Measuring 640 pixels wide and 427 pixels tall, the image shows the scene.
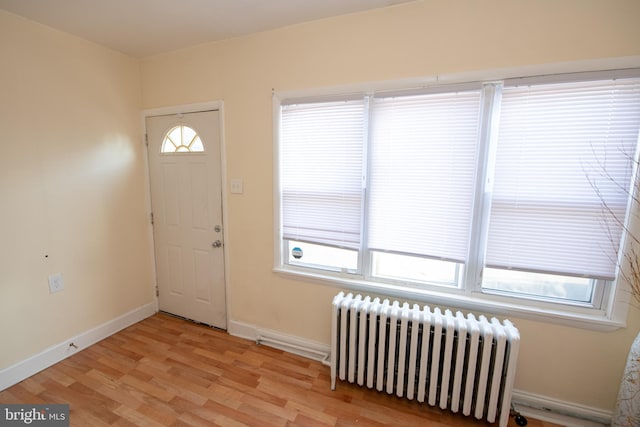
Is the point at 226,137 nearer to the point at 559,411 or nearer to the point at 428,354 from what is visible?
the point at 428,354

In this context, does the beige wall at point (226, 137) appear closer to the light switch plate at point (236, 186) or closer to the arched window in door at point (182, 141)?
the light switch plate at point (236, 186)

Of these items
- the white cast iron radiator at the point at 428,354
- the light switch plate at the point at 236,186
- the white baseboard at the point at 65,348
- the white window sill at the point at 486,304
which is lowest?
the white baseboard at the point at 65,348

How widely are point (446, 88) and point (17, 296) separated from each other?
3374 millimetres

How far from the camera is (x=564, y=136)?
57.3 inches

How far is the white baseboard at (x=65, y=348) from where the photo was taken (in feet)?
6.03

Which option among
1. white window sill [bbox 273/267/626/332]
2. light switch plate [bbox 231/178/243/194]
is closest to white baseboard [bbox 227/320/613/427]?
white window sill [bbox 273/267/626/332]

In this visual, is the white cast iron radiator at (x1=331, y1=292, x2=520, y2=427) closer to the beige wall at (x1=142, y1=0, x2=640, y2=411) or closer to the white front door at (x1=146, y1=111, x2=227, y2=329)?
the beige wall at (x1=142, y1=0, x2=640, y2=411)

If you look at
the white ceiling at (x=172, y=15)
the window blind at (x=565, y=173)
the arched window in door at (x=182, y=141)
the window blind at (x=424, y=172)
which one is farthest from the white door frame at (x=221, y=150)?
the window blind at (x=565, y=173)

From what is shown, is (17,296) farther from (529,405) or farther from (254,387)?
(529,405)

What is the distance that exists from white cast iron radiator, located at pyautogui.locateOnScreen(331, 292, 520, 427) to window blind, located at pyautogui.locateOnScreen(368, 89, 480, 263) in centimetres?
44

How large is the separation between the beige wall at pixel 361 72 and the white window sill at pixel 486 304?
7 centimetres

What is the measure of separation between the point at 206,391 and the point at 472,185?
92.1 inches

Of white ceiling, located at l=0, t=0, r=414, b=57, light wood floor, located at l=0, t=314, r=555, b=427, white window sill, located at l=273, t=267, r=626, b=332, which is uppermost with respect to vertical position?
white ceiling, located at l=0, t=0, r=414, b=57

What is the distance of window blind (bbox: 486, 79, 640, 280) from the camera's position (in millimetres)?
1396
